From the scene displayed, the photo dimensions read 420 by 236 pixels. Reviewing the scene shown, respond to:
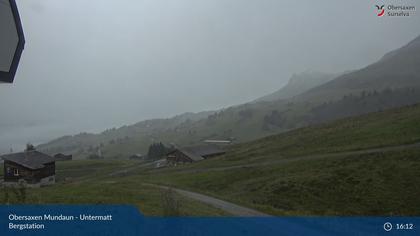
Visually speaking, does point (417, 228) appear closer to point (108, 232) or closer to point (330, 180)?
point (108, 232)

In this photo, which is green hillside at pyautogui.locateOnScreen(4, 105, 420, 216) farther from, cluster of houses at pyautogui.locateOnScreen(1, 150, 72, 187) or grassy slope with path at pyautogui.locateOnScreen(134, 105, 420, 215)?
cluster of houses at pyautogui.locateOnScreen(1, 150, 72, 187)

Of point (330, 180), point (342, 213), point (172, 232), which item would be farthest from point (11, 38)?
point (330, 180)

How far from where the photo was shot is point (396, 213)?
26250mm

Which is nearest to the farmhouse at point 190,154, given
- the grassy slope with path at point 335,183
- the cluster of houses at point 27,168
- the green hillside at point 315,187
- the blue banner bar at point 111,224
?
the cluster of houses at point 27,168

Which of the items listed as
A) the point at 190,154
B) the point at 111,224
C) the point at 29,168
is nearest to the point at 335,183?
the point at 111,224

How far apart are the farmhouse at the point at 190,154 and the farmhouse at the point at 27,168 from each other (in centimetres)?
3627

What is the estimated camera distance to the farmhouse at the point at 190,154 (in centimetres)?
9200

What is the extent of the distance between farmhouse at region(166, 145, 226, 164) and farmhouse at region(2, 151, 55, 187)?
36270 millimetres

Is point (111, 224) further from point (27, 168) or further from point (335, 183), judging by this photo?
point (27, 168)

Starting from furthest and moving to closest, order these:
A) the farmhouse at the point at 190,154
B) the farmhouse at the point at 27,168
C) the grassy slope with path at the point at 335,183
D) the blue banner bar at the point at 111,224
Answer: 1. the farmhouse at the point at 190,154
2. the farmhouse at the point at 27,168
3. the grassy slope with path at the point at 335,183
4. the blue banner bar at the point at 111,224

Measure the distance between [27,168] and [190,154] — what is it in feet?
139

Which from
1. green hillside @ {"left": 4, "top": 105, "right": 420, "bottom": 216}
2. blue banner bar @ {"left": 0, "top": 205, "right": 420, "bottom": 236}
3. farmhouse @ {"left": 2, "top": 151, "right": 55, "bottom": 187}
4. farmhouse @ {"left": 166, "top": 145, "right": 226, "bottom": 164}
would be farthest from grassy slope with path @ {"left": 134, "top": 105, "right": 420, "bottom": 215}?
farmhouse @ {"left": 166, "top": 145, "right": 226, "bottom": 164}

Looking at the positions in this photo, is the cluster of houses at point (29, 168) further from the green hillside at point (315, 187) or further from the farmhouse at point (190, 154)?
the farmhouse at point (190, 154)

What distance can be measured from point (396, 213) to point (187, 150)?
72493 mm
